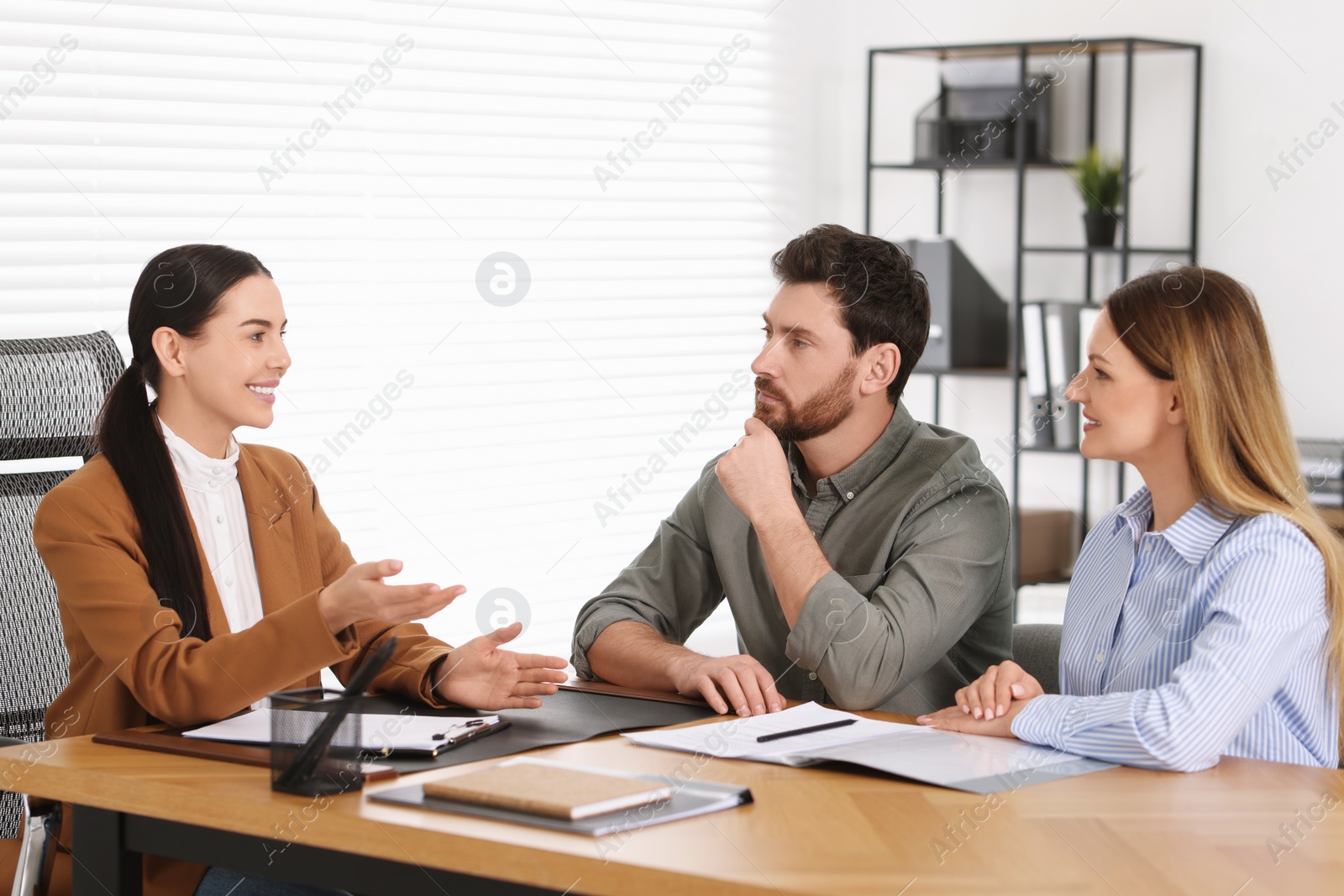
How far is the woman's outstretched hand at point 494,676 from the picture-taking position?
65.2 inches

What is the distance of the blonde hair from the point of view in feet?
5.01

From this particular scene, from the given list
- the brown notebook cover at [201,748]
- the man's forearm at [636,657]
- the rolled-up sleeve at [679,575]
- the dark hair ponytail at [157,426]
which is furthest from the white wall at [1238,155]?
the brown notebook cover at [201,748]

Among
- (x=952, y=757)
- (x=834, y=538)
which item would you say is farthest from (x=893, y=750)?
(x=834, y=538)

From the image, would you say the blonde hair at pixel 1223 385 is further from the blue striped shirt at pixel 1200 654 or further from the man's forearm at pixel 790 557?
the man's forearm at pixel 790 557

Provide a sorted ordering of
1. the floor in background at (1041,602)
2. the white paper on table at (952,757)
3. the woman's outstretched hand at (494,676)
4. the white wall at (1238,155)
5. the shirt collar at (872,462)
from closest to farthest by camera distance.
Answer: the white paper on table at (952,757) < the woman's outstretched hand at (494,676) < the shirt collar at (872,462) < the white wall at (1238,155) < the floor in background at (1041,602)

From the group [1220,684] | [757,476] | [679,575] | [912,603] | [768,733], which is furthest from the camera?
[679,575]

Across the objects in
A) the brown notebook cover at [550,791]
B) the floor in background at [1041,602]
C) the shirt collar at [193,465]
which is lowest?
the floor in background at [1041,602]

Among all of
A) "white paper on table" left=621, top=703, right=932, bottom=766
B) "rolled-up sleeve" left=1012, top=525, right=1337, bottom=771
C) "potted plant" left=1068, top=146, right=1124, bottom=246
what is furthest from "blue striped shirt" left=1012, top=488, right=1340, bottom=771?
"potted plant" left=1068, top=146, right=1124, bottom=246

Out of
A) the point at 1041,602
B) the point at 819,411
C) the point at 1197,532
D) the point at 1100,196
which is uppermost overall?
the point at 1100,196

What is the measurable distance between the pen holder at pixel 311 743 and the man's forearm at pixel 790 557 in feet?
2.20

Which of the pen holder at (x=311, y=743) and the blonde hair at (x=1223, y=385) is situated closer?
the pen holder at (x=311, y=743)

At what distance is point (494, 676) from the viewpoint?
168 centimetres

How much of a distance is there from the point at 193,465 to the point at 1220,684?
1298 mm

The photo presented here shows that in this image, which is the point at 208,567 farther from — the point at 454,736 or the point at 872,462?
the point at 872,462
